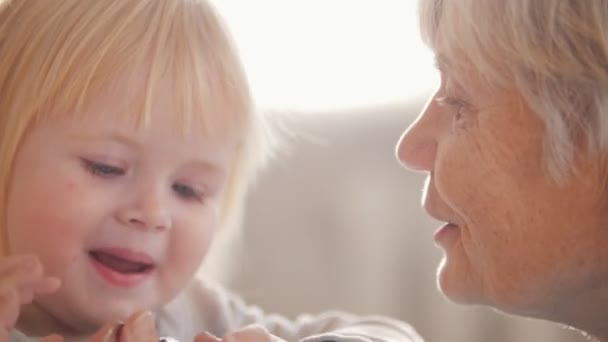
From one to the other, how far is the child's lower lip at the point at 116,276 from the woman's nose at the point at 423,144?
344mm

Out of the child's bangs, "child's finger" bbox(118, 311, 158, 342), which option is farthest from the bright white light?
"child's finger" bbox(118, 311, 158, 342)

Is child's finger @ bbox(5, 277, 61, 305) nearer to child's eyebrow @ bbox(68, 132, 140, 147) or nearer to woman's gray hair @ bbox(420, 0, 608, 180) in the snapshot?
child's eyebrow @ bbox(68, 132, 140, 147)

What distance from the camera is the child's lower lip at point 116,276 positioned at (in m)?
1.10

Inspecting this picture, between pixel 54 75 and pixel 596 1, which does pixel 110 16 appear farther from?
pixel 596 1

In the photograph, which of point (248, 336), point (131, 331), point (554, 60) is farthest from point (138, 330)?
point (554, 60)

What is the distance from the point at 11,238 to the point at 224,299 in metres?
0.38

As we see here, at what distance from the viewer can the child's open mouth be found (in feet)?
3.61

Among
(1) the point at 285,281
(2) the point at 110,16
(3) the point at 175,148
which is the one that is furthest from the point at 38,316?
(1) the point at 285,281

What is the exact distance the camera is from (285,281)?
1.89 metres

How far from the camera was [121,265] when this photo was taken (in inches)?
44.1

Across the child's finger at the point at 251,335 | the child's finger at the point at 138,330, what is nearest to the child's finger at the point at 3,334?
the child's finger at the point at 138,330

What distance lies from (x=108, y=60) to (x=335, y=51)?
0.81 m

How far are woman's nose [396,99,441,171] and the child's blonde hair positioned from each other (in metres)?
0.26

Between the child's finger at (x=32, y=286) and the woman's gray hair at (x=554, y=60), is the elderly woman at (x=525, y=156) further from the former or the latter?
the child's finger at (x=32, y=286)
